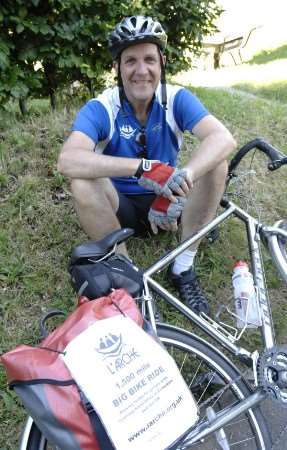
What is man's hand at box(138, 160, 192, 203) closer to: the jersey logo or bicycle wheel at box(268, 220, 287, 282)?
bicycle wheel at box(268, 220, 287, 282)

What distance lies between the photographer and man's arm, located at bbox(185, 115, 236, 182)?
2.50m

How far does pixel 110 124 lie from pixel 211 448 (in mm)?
1914

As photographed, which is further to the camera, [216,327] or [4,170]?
[4,170]

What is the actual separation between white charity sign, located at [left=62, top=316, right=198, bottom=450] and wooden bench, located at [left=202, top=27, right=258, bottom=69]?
10406 mm

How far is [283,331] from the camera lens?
3139 mm

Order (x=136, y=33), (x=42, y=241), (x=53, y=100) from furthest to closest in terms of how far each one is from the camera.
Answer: (x=53, y=100) → (x=42, y=241) → (x=136, y=33)

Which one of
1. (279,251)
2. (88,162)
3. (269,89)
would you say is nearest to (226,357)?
(279,251)

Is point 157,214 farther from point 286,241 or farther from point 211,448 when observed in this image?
point 211,448

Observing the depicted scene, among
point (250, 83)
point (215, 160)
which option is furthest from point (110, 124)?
point (250, 83)

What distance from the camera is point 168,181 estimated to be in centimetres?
229

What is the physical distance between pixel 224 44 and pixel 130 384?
11.8 metres

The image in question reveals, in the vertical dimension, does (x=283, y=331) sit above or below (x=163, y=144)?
below

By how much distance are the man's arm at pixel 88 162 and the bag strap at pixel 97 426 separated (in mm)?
1200

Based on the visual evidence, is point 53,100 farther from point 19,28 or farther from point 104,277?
point 104,277
